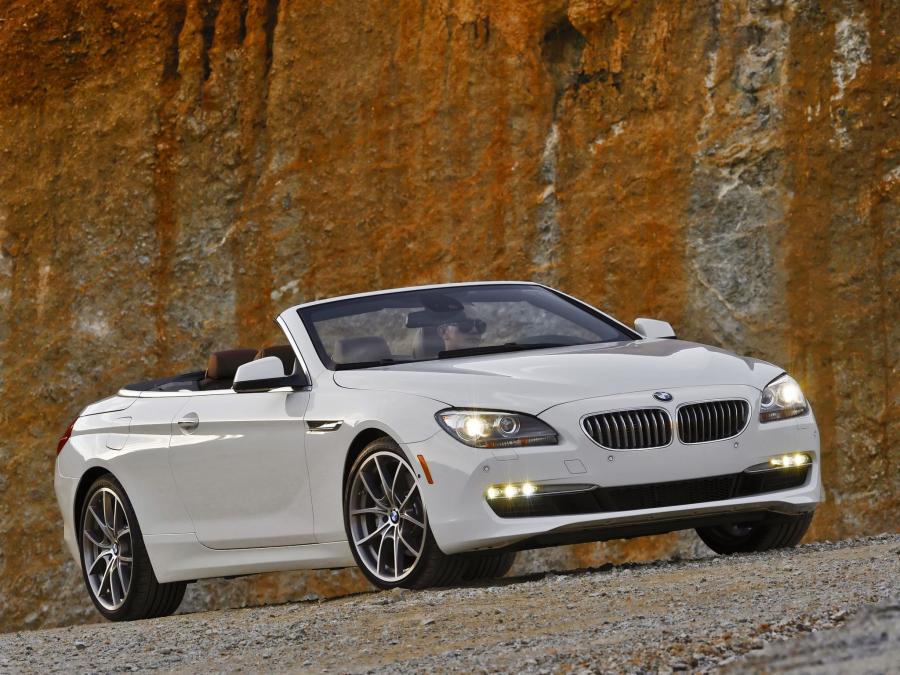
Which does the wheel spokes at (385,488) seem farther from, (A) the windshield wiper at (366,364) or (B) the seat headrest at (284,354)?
(B) the seat headrest at (284,354)

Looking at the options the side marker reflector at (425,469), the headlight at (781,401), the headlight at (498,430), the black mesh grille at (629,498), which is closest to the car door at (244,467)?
the side marker reflector at (425,469)

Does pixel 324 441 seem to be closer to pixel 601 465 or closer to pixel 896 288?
pixel 601 465

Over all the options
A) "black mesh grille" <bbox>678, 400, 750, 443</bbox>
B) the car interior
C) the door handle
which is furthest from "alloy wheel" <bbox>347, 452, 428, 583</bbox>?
the car interior

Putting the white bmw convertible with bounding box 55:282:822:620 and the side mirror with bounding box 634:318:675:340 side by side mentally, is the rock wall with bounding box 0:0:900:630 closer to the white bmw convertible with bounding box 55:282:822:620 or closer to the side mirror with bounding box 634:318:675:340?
the side mirror with bounding box 634:318:675:340

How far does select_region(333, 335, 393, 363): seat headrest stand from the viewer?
8.91m

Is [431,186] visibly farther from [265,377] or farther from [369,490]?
[369,490]

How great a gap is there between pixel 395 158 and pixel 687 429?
A: 11848mm

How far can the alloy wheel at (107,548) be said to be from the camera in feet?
32.7

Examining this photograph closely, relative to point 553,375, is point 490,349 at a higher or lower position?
higher

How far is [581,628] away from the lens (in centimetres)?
605

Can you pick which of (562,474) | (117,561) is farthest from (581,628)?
(117,561)

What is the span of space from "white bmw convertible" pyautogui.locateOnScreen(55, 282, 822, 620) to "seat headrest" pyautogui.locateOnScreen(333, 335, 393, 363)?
1 centimetres

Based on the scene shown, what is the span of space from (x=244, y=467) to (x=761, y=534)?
271 cm

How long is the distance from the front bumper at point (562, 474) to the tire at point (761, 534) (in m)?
0.78
